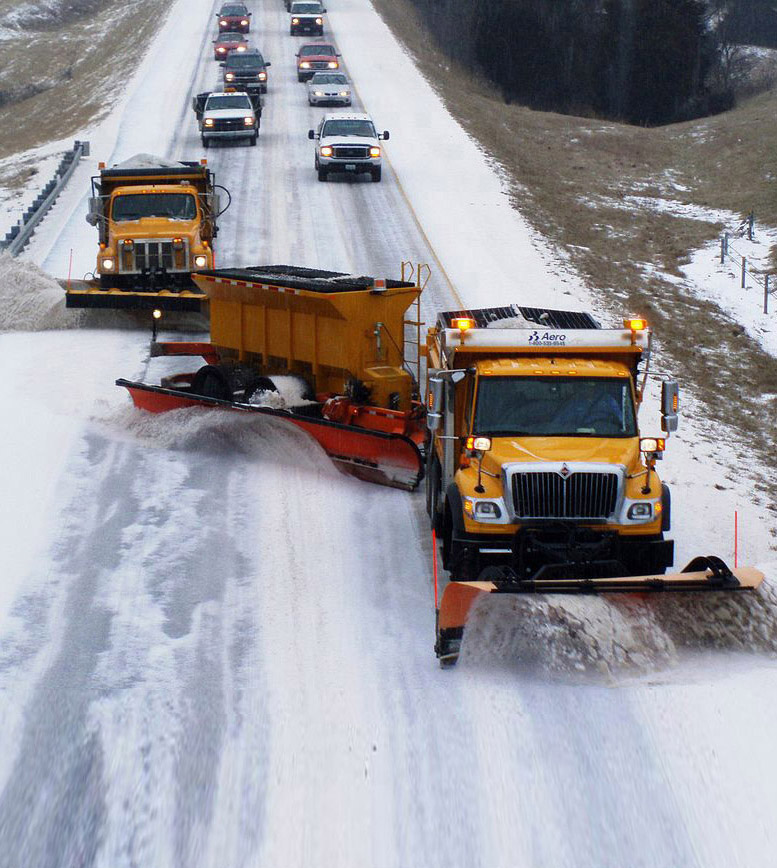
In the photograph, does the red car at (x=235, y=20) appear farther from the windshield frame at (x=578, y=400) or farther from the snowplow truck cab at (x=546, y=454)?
the windshield frame at (x=578, y=400)

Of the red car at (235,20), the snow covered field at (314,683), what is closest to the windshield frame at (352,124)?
the snow covered field at (314,683)

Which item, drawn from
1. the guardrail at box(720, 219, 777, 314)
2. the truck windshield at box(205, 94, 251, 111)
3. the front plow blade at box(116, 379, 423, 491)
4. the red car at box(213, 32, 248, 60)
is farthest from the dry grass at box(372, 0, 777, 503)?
the red car at box(213, 32, 248, 60)

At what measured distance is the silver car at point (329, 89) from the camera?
143 feet

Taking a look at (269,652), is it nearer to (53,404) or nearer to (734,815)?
(734,815)

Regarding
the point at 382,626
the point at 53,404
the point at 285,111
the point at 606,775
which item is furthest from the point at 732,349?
the point at 285,111

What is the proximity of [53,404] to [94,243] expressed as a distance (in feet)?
36.9

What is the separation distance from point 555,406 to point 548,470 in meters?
0.88

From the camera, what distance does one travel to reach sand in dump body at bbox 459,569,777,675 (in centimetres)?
913

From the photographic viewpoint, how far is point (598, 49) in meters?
72.6

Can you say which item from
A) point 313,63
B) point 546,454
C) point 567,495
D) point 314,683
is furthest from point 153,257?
point 313,63

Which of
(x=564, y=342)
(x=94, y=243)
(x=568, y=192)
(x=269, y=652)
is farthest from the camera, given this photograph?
(x=568, y=192)

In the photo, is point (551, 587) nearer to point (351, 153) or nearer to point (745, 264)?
point (745, 264)

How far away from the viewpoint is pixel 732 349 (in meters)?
23.5

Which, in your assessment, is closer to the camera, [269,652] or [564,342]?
[269,652]
